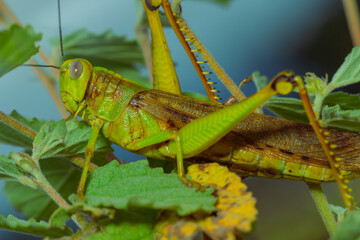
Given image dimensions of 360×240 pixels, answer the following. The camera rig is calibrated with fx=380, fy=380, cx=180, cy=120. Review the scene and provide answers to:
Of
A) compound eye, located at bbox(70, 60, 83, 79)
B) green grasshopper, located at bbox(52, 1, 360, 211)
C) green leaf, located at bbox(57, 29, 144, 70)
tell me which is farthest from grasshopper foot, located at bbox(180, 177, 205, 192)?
green leaf, located at bbox(57, 29, 144, 70)

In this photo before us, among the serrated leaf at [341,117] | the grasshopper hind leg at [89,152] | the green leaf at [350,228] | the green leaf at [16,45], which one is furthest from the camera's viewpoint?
the serrated leaf at [341,117]

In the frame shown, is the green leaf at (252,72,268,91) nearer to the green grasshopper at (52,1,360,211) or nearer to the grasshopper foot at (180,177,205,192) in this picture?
the green grasshopper at (52,1,360,211)

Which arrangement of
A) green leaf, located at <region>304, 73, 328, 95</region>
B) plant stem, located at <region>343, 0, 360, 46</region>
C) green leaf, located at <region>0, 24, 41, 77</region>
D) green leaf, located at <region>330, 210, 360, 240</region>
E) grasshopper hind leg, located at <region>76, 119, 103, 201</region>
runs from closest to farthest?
1. green leaf, located at <region>330, 210, 360, 240</region>
2. green leaf, located at <region>0, 24, 41, 77</region>
3. grasshopper hind leg, located at <region>76, 119, 103, 201</region>
4. green leaf, located at <region>304, 73, 328, 95</region>
5. plant stem, located at <region>343, 0, 360, 46</region>

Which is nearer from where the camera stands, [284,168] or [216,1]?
[284,168]

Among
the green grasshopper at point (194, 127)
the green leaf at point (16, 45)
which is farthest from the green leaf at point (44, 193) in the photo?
the green leaf at point (16, 45)

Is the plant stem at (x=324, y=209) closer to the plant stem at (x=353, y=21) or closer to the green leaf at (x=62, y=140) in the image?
the green leaf at (x=62, y=140)

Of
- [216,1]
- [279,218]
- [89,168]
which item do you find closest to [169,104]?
[89,168]

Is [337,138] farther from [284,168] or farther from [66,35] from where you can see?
[66,35]
